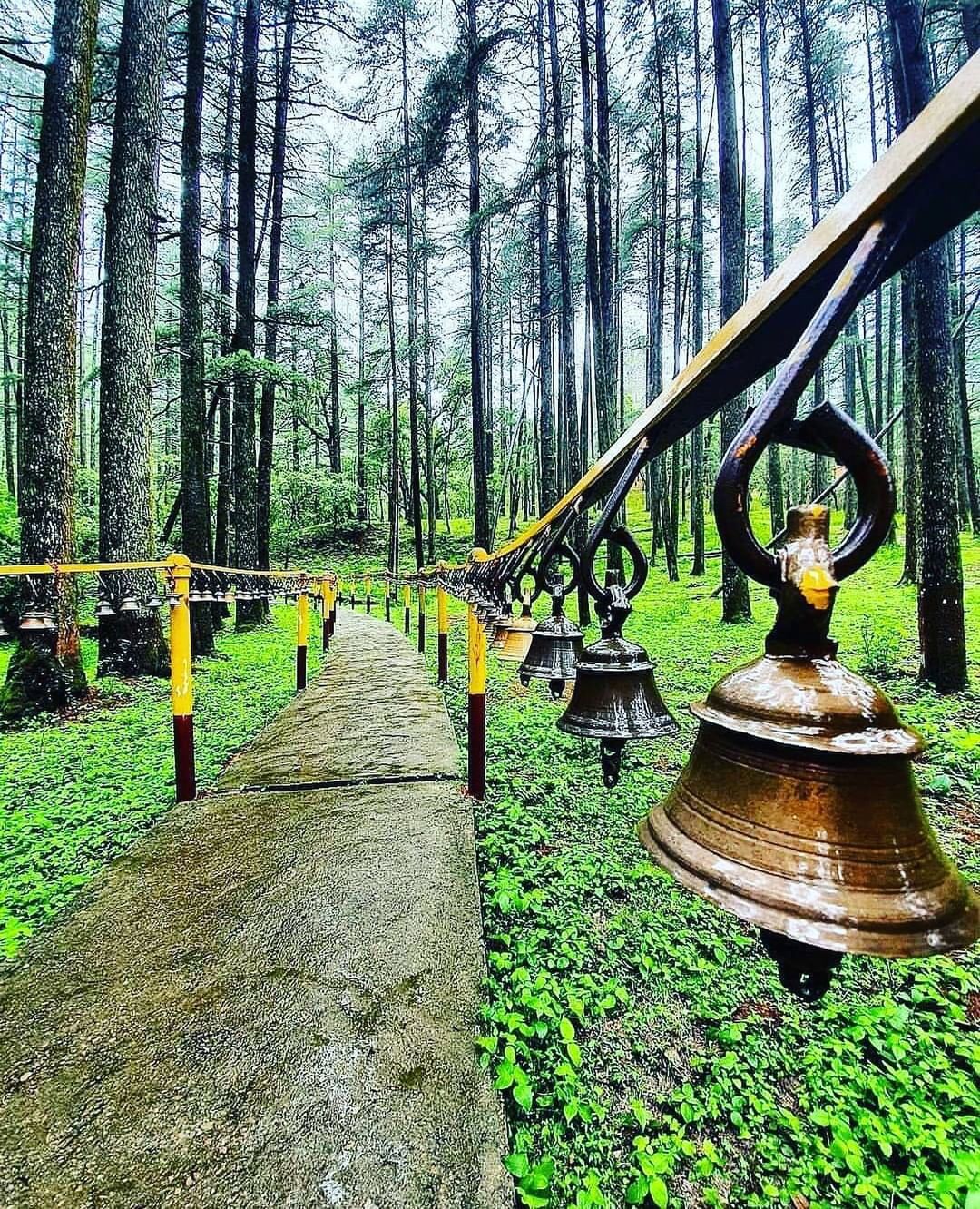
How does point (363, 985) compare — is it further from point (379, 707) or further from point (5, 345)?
point (5, 345)

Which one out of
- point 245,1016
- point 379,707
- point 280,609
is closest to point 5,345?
point 280,609

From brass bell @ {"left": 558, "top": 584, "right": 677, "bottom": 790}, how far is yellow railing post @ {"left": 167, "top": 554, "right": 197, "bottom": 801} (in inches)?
94.2

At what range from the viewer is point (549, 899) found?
2.54 m

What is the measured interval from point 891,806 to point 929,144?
0.79m

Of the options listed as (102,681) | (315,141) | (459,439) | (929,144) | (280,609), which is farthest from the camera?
(459,439)

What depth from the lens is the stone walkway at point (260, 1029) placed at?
4.17 feet

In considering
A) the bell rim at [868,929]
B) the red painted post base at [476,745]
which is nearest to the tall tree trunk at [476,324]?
the red painted post base at [476,745]

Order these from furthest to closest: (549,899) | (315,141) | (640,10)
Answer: (315,141) → (640,10) → (549,899)

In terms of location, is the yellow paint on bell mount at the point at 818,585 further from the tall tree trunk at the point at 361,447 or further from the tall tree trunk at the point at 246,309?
the tall tree trunk at the point at 361,447

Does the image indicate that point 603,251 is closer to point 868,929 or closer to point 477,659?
point 477,659

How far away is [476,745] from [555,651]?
938mm

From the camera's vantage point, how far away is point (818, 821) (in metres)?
0.72

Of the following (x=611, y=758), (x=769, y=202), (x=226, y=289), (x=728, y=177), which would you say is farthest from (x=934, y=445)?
(x=226, y=289)

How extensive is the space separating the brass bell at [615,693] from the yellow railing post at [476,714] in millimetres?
1473
